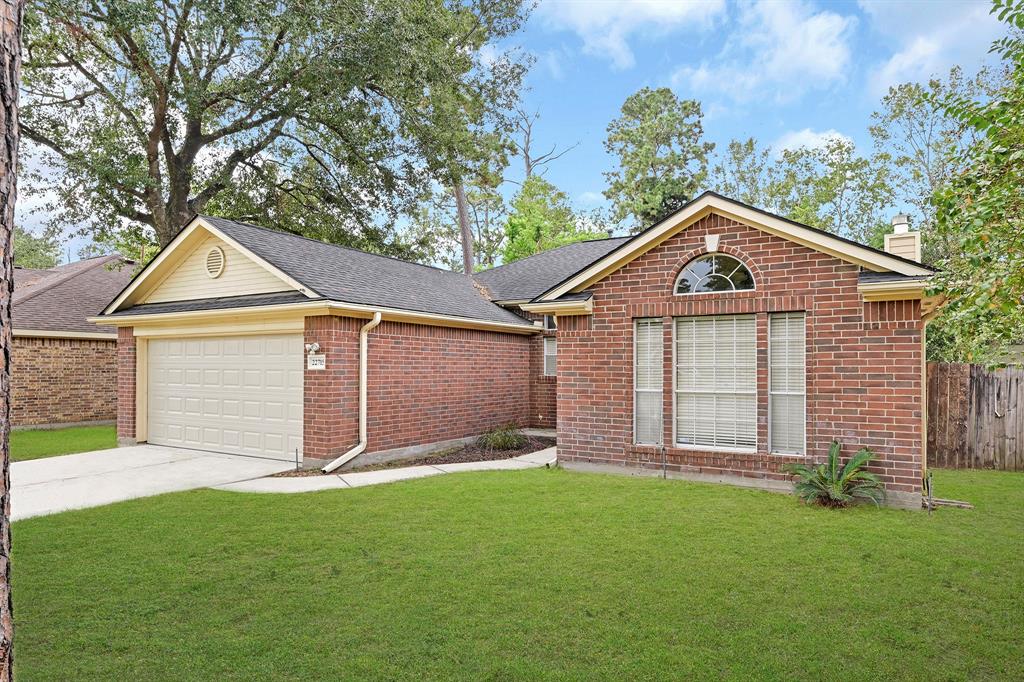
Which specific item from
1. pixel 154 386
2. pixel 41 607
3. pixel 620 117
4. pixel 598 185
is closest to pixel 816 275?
pixel 41 607

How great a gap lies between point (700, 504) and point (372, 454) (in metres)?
6.01

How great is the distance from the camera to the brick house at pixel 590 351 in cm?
789

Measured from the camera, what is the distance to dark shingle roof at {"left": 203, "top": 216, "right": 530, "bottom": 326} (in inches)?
426

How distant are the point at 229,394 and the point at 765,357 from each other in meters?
9.85

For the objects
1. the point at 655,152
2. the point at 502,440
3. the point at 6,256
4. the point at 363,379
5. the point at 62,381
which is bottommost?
the point at 502,440

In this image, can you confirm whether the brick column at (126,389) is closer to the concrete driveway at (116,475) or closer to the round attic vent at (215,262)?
the concrete driveway at (116,475)

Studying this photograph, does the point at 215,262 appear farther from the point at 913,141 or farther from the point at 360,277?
the point at 913,141

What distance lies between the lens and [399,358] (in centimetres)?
1144

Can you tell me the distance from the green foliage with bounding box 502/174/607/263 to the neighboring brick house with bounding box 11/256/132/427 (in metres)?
18.1

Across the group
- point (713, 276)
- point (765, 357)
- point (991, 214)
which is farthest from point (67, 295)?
point (991, 214)

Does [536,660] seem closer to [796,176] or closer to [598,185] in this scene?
[796,176]

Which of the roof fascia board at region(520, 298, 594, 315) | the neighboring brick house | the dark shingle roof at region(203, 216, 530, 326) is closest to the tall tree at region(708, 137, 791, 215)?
the dark shingle roof at region(203, 216, 530, 326)

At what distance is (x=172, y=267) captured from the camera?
1271 centimetres

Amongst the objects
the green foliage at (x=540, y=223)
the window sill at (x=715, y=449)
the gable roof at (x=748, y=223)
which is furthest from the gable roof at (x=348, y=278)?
the green foliage at (x=540, y=223)
